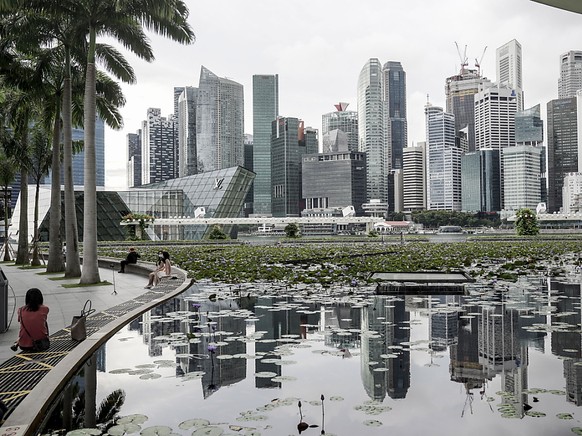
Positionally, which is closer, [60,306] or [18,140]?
[60,306]

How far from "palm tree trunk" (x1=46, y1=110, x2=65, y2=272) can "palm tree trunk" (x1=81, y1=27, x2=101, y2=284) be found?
454cm

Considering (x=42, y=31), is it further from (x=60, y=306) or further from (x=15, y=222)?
(x=15, y=222)

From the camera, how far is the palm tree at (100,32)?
1612 centimetres

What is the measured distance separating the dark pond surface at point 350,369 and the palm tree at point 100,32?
6.12m

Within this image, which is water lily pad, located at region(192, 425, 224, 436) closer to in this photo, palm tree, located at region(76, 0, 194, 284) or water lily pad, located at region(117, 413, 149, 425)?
water lily pad, located at region(117, 413, 149, 425)

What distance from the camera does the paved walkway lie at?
5.38 meters

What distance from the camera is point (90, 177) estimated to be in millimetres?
16500

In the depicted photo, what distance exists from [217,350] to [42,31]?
14907mm

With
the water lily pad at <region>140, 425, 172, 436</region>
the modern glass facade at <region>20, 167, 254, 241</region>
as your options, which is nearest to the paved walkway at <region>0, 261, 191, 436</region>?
the water lily pad at <region>140, 425, 172, 436</region>

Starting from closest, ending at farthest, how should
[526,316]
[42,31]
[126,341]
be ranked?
1. [126,341]
2. [526,316]
3. [42,31]

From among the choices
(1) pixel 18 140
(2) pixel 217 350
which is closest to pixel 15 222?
(1) pixel 18 140

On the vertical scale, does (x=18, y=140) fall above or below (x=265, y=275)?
above

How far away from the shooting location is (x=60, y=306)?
12453 mm

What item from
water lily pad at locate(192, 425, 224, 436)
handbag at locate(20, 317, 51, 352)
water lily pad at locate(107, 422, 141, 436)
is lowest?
water lily pad at locate(107, 422, 141, 436)
